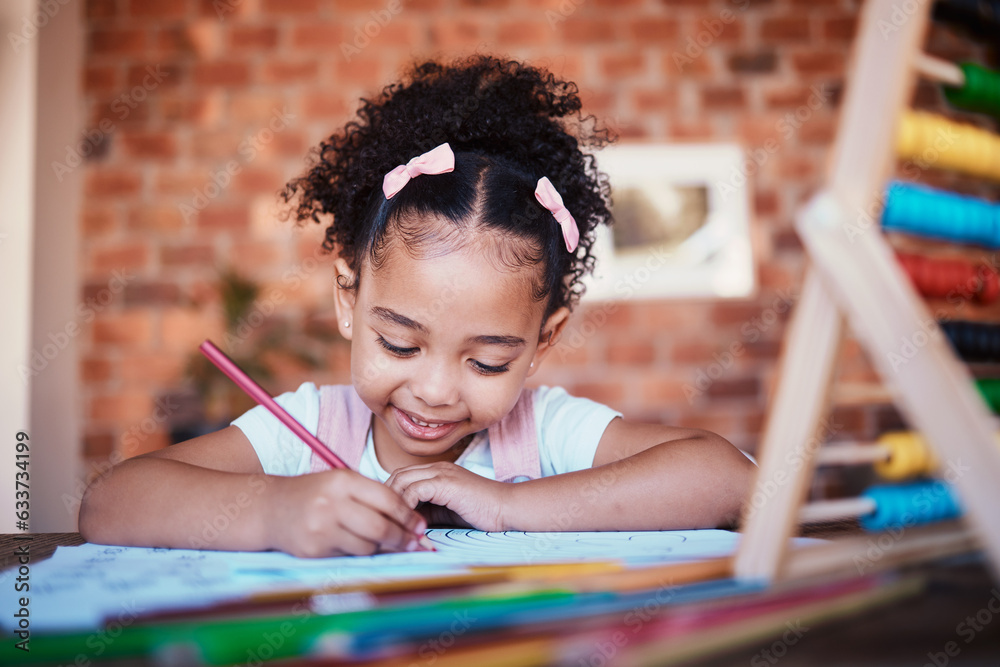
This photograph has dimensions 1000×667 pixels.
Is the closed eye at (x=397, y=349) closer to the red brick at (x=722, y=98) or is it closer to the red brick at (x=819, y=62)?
the red brick at (x=722, y=98)

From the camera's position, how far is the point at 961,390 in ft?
1.21

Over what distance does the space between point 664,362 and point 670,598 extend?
69.1 inches

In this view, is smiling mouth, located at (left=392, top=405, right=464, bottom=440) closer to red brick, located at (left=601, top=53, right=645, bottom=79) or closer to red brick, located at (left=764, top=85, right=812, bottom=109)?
red brick, located at (left=601, top=53, right=645, bottom=79)

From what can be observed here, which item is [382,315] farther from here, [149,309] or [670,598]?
[149,309]

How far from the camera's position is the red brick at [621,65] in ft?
6.97

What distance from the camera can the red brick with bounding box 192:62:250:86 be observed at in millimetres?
2107

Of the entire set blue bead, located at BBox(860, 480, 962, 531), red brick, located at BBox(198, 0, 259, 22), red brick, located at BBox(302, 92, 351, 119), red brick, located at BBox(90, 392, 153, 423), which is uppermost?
red brick, located at BBox(198, 0, 259, 22)

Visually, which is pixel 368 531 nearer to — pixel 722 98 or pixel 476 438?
pixel 476 438

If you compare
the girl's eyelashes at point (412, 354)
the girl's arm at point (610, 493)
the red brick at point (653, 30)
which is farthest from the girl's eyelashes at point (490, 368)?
the red brick at point (653, 30)

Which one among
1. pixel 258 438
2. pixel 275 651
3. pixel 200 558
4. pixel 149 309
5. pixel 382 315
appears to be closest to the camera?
pixel 275 651

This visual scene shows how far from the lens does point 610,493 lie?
72 centimetres

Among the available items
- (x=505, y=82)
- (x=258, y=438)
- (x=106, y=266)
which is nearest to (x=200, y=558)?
(x=258, y=438)

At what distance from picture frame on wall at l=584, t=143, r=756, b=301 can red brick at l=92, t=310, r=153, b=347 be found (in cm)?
127

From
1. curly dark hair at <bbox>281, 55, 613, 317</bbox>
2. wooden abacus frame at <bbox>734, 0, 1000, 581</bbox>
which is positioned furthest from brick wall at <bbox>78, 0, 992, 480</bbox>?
wooden abacus frame at <bbox>734, 0, 1000, 581</bbox>
